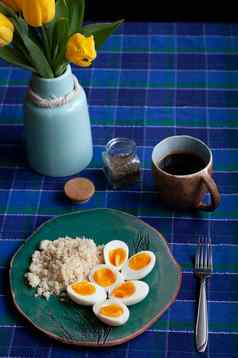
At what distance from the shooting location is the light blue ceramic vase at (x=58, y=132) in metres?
1.58

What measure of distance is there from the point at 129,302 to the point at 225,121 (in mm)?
580

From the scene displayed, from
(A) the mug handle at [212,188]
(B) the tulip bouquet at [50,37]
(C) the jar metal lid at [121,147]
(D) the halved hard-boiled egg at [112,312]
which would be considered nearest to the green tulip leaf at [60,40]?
(B) the tulip bouquet at [50,37]

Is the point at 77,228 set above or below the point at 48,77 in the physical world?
below

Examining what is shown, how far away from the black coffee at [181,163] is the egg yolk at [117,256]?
0.69 feet

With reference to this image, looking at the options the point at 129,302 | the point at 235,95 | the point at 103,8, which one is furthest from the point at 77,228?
the point at 103,8

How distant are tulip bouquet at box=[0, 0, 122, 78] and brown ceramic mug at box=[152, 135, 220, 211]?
0.85 feet

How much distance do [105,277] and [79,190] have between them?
0.26m

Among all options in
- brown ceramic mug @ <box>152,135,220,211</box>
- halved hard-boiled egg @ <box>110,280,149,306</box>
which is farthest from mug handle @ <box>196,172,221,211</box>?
halved hard-boiled egg @ <box>110,280,149,306</box>

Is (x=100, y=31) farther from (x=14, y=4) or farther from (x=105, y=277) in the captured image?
(x=105, y=277)

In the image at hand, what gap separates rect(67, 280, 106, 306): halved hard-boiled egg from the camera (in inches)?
55.5

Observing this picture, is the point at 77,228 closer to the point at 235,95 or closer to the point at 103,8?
the point at 235,95

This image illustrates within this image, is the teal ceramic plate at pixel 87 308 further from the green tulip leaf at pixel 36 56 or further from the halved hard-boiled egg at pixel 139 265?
the green tulip leaf at pixel 36 56

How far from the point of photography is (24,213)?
164cm

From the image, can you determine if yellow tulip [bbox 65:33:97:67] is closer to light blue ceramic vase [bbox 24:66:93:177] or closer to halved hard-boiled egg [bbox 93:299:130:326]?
light blue ceramic vase [bbox 24:66:93:177]
